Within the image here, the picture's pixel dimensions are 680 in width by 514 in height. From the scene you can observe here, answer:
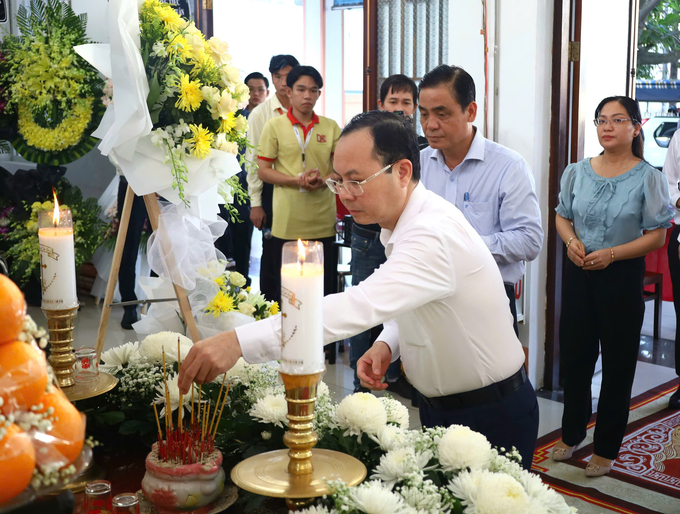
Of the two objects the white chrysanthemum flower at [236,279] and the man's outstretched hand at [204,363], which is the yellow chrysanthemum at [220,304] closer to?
the white chrysanthemum flower at [236,279]

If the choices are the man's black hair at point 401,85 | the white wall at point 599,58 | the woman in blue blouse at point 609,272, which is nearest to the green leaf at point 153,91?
the woman in blue blouse at point 609,272

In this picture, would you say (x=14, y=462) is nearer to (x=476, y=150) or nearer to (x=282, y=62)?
(x=476, y=150)

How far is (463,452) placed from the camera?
3.66 ft

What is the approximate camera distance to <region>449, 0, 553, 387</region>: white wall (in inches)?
148

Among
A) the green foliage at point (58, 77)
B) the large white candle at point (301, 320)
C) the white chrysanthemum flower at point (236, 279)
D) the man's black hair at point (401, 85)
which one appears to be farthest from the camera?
the man's black hair at point (401, 85)

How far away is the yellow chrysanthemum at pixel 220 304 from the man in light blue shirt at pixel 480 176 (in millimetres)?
987

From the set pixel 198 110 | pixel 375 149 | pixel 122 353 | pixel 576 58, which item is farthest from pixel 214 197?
pixel 576 58

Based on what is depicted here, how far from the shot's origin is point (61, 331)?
141 centimetres

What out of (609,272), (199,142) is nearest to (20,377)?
(199,142)

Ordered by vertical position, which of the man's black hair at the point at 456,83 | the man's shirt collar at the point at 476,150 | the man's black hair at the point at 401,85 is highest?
the man's black hair at the point at 401,85

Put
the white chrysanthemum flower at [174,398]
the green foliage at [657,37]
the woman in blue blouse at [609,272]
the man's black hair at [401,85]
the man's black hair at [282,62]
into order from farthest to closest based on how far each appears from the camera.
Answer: the green foliage at [657,37] < the man's black hair at [282,62] < the man's black hair at [401,85] < the woman in blue blouse at [609,272] < the white chrysanthemum flower at [174,398]

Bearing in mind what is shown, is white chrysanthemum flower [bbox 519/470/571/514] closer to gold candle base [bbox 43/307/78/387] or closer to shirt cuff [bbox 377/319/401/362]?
shirt cuff [bbox 377/319/401/362]

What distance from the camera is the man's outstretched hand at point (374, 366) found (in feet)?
5.14

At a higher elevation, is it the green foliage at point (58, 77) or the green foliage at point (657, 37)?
the green foliage at point (657, 37)
